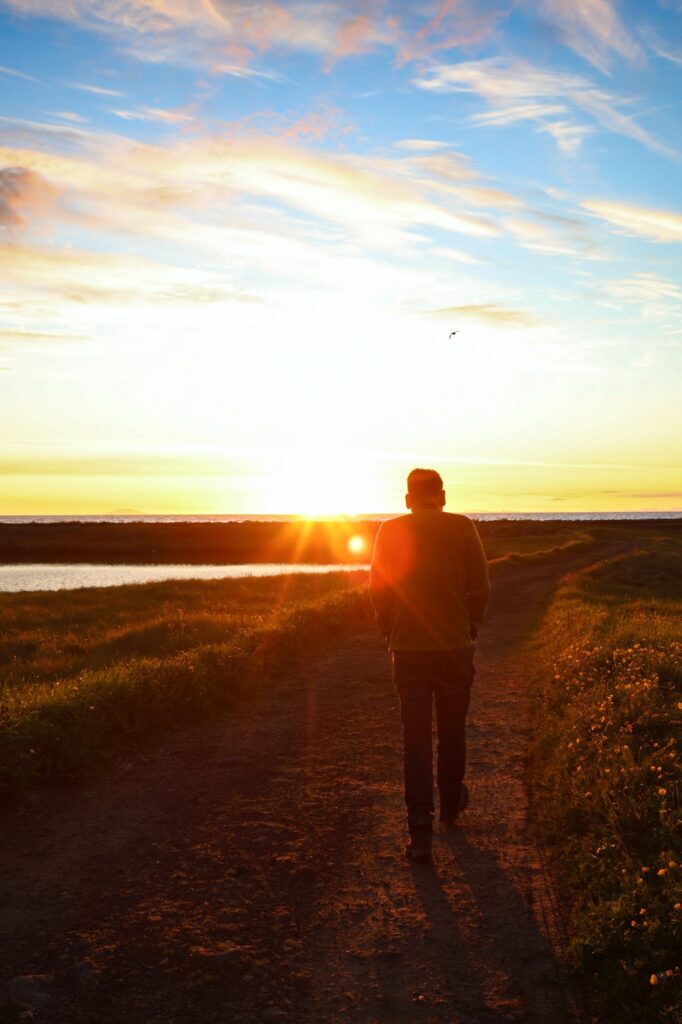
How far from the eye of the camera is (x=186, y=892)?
18.5 feet

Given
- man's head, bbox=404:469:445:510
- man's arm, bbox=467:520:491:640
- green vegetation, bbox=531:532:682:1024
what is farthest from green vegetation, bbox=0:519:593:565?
man's head, bbox=404:469:445:510

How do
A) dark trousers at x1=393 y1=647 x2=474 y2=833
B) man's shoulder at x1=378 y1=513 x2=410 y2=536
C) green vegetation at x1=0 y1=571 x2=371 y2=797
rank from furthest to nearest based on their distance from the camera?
green vegetation at x1=0 y1=571 x2=371 y2=797
man's shoulder at x1=378 y1=513 x2=410 y2=536
dark trousers at x1=393 y1=647 x2=474 y2=833

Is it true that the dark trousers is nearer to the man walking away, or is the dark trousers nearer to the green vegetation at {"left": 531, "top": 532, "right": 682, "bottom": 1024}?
the man walking away

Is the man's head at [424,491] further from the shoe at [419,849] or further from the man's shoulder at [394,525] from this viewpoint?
the shoe at [419,849]

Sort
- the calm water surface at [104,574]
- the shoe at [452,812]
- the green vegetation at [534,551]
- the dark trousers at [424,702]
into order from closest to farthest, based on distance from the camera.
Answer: the dark trousers at [424,702] → the shoe at [452,812] → the green vegetation at [534,551] → the calm water surface at [104,574]

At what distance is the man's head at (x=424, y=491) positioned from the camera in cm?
659

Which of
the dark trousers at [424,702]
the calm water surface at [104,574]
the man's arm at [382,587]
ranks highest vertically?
the man's arm at [382,587]

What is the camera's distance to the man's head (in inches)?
259

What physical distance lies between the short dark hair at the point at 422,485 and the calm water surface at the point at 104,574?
39.8 metres

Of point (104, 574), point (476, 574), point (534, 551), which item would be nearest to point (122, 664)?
point (476, 574)

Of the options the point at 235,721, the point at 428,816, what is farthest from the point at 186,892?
the point at 235,721

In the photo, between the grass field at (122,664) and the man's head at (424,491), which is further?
the grass field at (122,664)

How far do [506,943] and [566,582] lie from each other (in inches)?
932

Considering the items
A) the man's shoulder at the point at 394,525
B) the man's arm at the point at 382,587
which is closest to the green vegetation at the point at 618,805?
the man's arm at the point at 382,587
